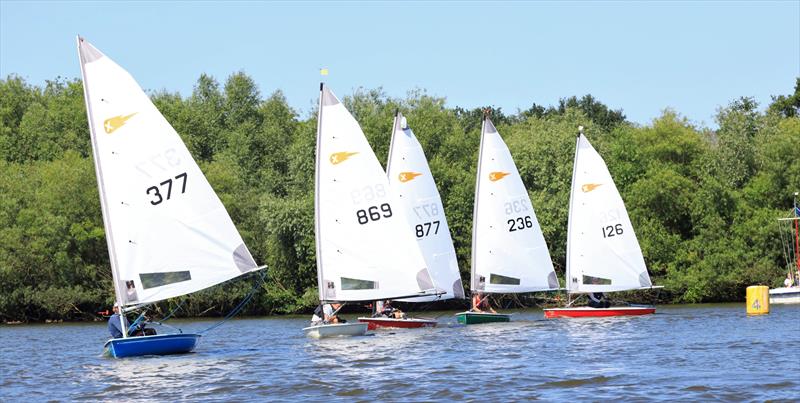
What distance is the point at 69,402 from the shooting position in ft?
78.4

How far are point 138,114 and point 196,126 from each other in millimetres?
62005

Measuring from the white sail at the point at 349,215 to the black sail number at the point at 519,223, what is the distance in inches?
→ 382

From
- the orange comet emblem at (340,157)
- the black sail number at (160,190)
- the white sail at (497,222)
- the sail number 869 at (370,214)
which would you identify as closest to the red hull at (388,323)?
the sail number 869 at (370,214)

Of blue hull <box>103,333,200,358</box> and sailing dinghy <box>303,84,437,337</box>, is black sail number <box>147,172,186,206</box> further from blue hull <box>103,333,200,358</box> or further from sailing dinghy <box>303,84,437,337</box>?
sailing dinghy <box>303,84,437,337</box>

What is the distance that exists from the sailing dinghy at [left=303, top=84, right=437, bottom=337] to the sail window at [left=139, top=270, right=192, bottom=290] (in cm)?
766

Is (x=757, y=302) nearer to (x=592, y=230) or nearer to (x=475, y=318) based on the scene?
(x=592, y=230)

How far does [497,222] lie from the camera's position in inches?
1853

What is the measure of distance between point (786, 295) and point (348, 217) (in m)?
29.7

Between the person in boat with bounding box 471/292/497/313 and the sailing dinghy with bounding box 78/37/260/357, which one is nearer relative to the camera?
the sailing dinghy with bounding box 78/37/260/357

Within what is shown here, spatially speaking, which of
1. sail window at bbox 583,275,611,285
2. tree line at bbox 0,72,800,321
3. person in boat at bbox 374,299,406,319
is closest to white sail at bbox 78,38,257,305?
person in boat at bbox 374,299,406,319

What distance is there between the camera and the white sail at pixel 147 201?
30.2m

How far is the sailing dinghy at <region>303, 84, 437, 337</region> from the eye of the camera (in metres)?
38.0

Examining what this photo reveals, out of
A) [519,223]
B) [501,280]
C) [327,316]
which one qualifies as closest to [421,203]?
[519,223]

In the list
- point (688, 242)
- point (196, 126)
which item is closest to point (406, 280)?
point (688, 242)
